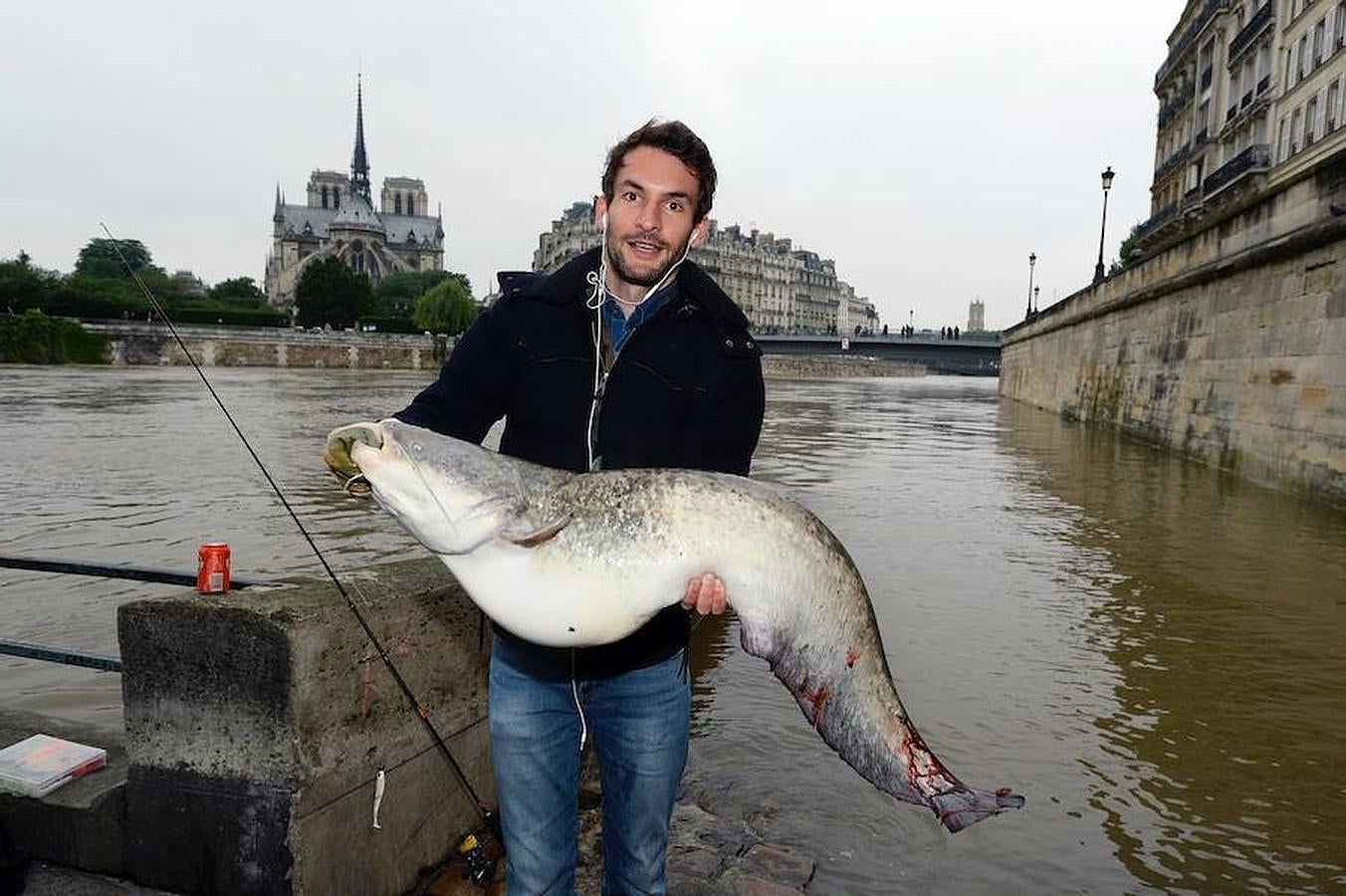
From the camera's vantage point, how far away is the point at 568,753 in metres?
2.33

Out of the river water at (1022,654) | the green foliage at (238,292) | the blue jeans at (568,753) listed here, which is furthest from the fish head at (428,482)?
the green foliage at (238,292)

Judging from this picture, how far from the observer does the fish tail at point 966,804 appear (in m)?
2.19

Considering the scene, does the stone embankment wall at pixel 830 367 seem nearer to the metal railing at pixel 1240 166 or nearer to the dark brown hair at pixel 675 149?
the metal railing at pixel 1240 166

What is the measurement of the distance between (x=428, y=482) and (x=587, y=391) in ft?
1.62

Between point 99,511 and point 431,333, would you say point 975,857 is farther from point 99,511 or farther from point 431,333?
point 431,333

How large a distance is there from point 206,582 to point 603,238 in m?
1.67

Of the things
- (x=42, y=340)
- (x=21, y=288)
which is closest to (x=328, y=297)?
(x=21, y=288)

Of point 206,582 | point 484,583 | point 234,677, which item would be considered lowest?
point 234,677

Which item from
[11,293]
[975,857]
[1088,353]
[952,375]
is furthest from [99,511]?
[952,375]

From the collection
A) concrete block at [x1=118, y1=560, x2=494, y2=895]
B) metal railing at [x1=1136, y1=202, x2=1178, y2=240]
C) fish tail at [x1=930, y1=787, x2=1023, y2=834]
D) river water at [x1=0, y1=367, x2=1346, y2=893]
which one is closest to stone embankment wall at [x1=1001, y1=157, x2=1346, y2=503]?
river water at [x1=0, y1=367, x2=1346, y2=893]

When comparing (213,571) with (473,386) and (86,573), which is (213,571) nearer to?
(86,573)

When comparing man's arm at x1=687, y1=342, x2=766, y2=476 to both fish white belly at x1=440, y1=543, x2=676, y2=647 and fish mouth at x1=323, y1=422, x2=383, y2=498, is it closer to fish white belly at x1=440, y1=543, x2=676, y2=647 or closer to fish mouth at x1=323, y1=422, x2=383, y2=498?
fish white belly at x1=440, y1=543, x2=676, y2=647

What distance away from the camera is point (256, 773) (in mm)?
2672

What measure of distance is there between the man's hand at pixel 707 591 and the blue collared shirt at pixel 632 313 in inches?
26.1
